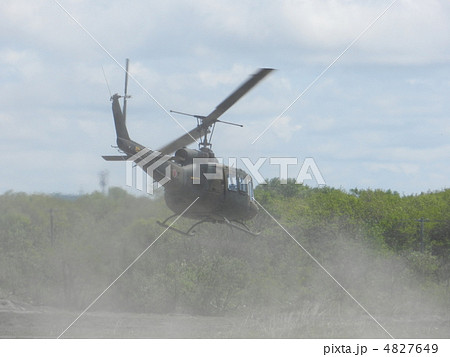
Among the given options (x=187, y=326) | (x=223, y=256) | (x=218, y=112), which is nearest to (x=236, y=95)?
(x=218, y=112)

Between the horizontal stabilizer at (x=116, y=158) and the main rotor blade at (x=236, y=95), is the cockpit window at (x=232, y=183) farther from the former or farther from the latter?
the horizontal stabilizer at (x=116, y=158)

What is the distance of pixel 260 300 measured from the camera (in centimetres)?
3575

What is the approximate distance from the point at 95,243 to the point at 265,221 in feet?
37.8

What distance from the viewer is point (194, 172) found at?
65.6ft

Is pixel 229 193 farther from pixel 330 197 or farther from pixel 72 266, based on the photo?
pixel 330 197

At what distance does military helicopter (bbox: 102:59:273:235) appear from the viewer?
1995cm

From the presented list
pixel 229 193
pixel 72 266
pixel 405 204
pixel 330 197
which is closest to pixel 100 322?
pixel 72 266

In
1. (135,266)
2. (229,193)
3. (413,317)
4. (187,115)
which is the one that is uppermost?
(187,115)

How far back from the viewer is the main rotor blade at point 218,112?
18.8 metres
